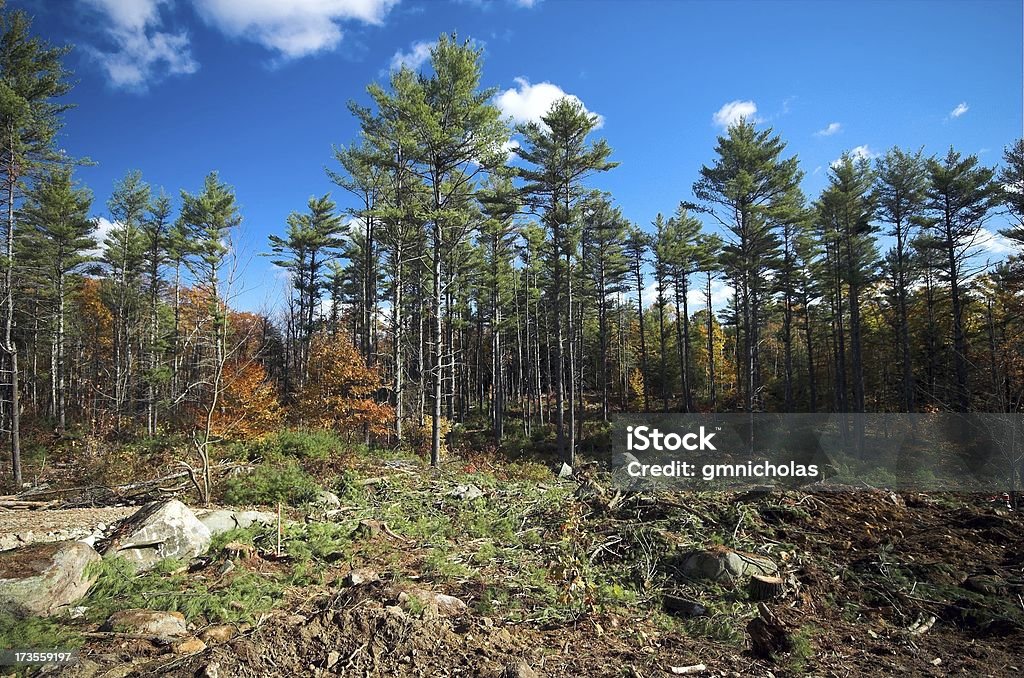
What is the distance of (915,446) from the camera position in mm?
17250

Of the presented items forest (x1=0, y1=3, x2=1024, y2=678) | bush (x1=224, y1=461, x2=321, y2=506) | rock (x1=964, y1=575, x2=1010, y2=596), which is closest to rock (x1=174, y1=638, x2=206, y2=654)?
forest (x1=0, y1=3, x2=1024, y2=678)

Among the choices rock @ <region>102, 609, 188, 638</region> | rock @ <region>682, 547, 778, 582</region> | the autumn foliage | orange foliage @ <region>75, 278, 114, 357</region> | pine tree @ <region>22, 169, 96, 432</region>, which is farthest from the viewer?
orange foliage @ <region>75, 278, 114, 357</region>

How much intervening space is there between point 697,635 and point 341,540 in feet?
15.6

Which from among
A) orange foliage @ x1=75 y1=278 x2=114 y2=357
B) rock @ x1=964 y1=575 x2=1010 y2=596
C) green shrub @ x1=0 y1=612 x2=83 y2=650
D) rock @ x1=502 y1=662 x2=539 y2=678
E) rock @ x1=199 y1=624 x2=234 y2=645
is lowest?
rock @ x1=964 y1=575 x2=1010 y2=596

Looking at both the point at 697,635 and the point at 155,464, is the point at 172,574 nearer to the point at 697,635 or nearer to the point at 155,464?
the point at 697,635

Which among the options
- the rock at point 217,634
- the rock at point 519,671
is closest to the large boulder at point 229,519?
the rock at point 217,634

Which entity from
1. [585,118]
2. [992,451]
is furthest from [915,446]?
[585,118]

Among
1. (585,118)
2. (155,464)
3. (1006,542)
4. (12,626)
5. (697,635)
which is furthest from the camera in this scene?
(585,118)

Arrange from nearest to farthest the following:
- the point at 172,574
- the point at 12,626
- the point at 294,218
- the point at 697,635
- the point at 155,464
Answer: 1. the point at 12,626
2. the point at 697,635
3. the point at 172,574
4. the point at 155,464
5. the point at 294,218

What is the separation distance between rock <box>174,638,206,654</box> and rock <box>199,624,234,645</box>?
67mm

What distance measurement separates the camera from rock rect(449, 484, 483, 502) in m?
9.66

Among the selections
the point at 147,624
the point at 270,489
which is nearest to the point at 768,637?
the point at 147,624

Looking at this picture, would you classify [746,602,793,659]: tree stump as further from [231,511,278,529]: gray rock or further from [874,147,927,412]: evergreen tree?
[874,147,927,412]: evergreen tree

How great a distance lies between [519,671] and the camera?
3598mm
